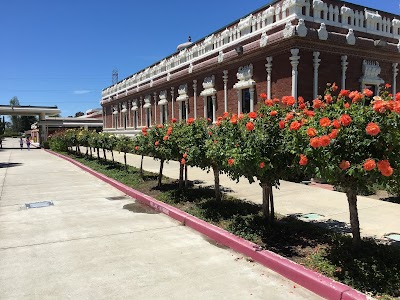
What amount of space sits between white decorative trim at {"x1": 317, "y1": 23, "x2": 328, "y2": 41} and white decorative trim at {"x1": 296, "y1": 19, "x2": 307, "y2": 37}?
73cm

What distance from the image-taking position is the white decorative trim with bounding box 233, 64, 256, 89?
15094 mm

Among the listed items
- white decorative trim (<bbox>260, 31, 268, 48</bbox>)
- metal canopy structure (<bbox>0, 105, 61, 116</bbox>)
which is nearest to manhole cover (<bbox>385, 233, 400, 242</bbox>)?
white decorative trim (<bbox>260, 31, 268, 48</bbox>)

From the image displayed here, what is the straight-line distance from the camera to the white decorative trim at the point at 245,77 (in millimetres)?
15094

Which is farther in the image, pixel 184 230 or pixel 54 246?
pixel 184 230

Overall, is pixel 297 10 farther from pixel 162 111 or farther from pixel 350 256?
pixel 162 111

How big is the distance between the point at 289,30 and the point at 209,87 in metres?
6.87

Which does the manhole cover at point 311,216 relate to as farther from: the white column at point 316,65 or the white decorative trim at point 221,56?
the white decorative trim at point 221,56

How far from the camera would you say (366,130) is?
399 cm

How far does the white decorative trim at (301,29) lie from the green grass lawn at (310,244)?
653 centimetres

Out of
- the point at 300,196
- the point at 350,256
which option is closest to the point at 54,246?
the point at 350,256

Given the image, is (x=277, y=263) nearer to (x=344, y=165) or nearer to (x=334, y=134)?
(x=344, y=165)

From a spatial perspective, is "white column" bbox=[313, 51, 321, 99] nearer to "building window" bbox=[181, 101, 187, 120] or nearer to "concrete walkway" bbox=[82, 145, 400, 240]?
"concrete walkway" bbox=[82, 145, 400, 240]

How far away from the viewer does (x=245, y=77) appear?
15477 millimetres

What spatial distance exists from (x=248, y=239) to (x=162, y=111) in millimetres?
20474
